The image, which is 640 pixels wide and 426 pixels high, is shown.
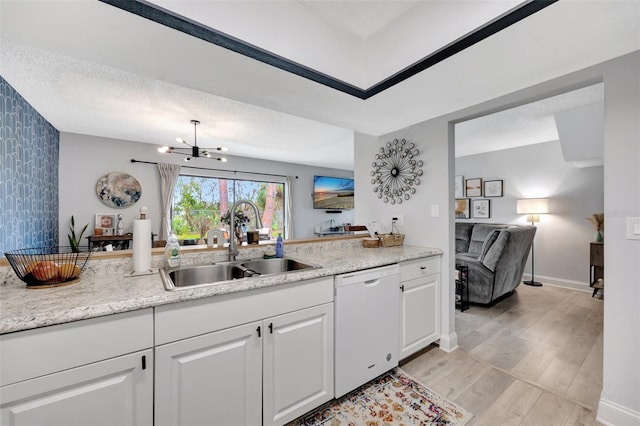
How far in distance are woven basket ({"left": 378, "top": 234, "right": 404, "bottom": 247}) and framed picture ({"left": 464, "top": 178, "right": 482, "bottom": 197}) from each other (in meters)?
3.39

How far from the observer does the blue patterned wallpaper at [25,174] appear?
230 cm

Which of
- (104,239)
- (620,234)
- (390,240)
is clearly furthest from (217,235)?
(104,239)

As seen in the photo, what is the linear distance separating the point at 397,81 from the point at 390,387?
2036 millimetres

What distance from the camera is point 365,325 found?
1.67 metres

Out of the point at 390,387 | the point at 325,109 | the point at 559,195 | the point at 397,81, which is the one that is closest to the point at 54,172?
the point at 325,109

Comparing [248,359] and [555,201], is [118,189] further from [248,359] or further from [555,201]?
[555,201]

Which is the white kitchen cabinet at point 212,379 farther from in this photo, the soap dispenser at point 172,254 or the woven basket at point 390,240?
the woven basket at point 390,240

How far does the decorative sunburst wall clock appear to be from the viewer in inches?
97.7

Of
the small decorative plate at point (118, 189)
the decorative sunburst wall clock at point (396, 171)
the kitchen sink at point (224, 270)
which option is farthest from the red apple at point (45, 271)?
the small decorative plate at point (118, 189)

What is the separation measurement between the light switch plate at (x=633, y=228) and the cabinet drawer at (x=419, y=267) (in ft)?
3.59

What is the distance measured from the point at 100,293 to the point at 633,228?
258 centimetres

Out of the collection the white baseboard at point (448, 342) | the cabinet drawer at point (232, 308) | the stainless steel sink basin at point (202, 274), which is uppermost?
the stainless steel sink basin at point (202, 274)

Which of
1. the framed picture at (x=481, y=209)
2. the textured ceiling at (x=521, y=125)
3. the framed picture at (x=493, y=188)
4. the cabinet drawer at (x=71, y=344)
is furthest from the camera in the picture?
the framed picture at (x=481, y=209)

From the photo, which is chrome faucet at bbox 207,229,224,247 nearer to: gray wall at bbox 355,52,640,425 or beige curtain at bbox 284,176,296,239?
gray wall at bbox 355,52,640,425
